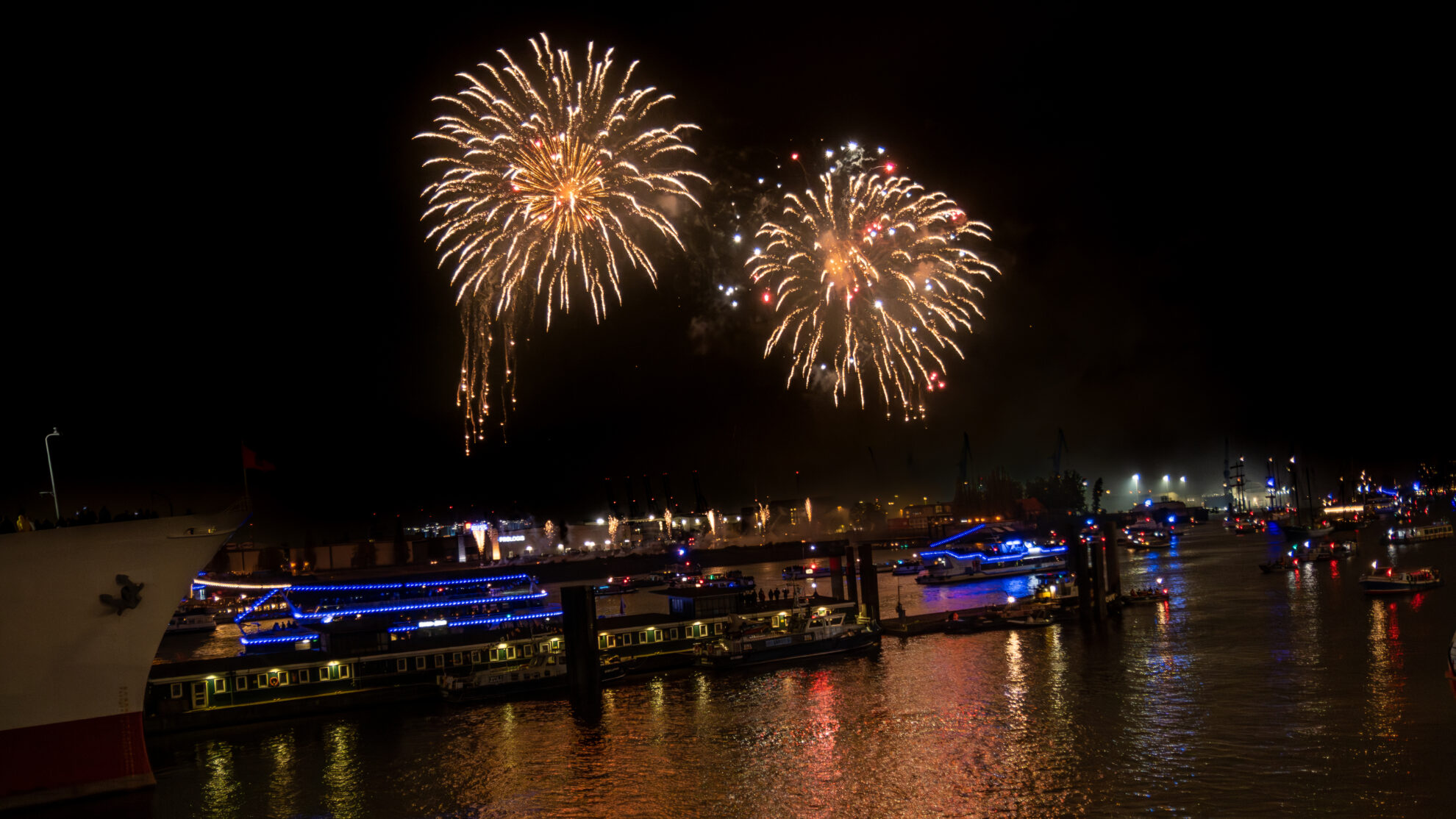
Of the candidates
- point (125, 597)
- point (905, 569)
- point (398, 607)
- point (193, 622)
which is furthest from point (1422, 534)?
point (125, 597)

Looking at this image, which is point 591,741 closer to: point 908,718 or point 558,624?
point 908,718

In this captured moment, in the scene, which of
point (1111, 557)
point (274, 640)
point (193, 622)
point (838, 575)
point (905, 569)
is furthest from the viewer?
point (905, 569)

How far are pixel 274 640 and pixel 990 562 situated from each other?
175 feet

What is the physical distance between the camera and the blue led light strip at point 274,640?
36000 mm

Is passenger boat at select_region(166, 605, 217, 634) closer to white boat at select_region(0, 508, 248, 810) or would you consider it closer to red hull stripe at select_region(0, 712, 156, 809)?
red hull stripe at select_region(0, 712, 156, 809)

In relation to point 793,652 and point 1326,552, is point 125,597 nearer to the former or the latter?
point 793,652

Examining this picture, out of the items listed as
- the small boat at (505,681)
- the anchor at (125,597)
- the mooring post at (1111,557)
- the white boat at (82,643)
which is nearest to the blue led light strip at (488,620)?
the small boat at (505,681)

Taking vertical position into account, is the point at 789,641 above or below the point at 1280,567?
above

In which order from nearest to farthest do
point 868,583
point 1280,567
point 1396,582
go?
point 868,583, point 1396,582, point 1280,567

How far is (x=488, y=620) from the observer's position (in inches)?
1545

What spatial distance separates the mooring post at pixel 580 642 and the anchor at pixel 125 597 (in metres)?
13.2

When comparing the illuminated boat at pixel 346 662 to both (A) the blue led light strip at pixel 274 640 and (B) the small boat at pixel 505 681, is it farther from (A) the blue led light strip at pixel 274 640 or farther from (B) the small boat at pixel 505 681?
(B) the small boat at pixel 505 681

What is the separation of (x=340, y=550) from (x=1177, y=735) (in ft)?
274

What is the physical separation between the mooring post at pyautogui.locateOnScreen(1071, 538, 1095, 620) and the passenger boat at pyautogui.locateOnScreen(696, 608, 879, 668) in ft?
36.4
